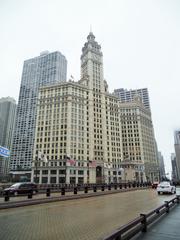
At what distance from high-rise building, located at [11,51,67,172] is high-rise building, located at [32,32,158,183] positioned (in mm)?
61211

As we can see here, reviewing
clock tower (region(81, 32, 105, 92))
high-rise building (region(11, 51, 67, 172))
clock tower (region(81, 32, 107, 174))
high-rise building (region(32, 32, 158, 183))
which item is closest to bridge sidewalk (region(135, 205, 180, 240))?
high-rise building (region(32, 32, 158, 183))

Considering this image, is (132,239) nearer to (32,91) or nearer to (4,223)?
(4,223)

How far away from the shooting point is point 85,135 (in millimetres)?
95812

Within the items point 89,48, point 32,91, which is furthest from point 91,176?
point 32,91

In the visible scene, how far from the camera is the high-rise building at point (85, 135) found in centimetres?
8681

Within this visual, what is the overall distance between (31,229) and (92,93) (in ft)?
334

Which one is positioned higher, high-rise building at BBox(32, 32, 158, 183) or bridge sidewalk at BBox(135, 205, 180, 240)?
high-rise building at BBox(32, 32, 158, 183)

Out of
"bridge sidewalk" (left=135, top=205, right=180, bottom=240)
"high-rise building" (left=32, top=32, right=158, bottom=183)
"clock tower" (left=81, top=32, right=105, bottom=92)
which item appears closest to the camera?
"bridge sidewalk" (left=135, top=205, right=180, bottom=240)

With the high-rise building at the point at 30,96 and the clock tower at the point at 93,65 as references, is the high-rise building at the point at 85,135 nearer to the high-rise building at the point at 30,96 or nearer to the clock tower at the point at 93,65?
the clock tower at the point at 93,65

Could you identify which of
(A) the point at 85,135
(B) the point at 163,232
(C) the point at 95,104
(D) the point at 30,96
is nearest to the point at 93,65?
(C) the point at 95,104

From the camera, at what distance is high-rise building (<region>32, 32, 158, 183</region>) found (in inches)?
3418

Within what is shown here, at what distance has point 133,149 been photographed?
125 m

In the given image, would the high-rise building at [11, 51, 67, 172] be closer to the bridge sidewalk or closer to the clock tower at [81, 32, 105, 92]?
the clock tower at [81, 32, 105, 92]

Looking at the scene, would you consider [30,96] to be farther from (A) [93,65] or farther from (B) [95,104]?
(B) [95,104]
